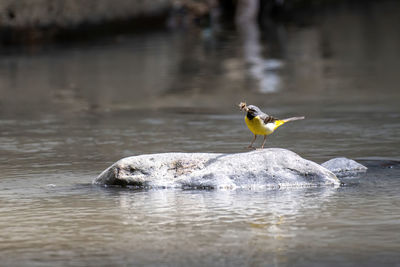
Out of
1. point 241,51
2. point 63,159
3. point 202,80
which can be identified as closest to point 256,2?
point 241,51

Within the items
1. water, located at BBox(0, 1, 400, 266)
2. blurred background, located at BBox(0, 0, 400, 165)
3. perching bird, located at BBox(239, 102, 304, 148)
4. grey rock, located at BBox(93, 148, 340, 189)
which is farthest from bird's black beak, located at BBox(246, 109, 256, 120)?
blurred background, located at BBox(0, 0, 400, 165)

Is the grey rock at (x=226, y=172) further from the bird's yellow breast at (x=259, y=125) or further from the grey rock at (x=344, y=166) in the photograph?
the grey rock at (x=344, y=166)

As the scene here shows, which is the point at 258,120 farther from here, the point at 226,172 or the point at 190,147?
the point at 190,147

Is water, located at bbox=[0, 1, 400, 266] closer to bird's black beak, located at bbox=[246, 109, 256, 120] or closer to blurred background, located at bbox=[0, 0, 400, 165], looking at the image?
blurred background, located at bbox=[0, 0, 400, 165]

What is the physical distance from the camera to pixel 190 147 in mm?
9672

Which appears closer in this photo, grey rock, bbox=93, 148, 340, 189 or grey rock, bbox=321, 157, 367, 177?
grey rock, bbox=93, 148, 340, 189

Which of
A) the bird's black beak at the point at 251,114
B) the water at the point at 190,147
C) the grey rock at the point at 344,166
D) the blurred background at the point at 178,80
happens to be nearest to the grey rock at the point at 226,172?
the water at the point at 190,147

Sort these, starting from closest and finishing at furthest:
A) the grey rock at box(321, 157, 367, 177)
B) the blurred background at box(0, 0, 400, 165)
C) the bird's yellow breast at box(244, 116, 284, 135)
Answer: the bird's yellow breast at box(244, 116, 284, 135), the grey rock at box(321, 157, 367, 177), the blurred background at box(0, 0, 400, 165)

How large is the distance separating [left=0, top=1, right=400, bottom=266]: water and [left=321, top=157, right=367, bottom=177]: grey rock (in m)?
0.19

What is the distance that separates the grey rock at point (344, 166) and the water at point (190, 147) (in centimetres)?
19

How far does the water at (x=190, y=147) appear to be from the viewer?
5.73 m

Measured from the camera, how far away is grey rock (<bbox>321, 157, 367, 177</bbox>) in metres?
8.03

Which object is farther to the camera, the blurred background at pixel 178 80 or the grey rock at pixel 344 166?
the blurred background at pixel 178 80

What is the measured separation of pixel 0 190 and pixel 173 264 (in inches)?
109
